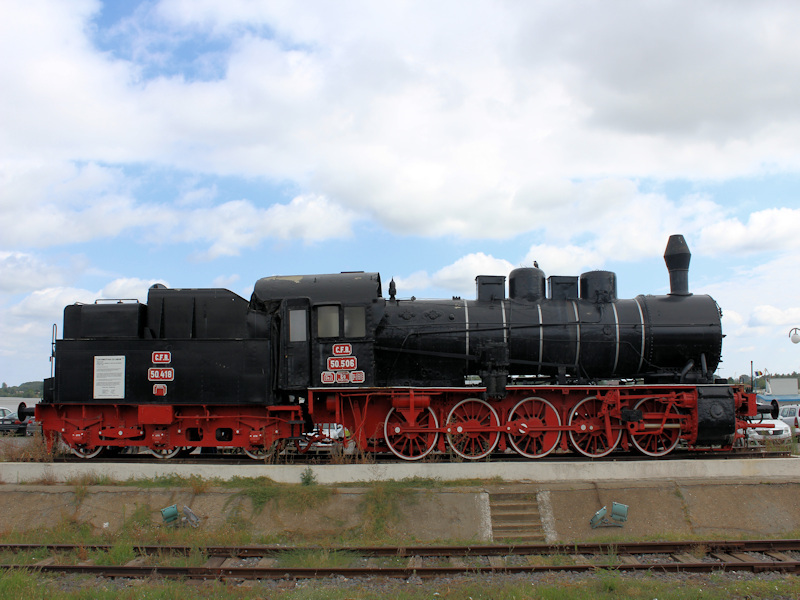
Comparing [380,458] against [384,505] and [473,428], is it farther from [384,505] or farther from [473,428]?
[384,505]

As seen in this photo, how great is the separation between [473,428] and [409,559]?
422 centimetres

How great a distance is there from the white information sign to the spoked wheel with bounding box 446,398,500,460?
709 cm

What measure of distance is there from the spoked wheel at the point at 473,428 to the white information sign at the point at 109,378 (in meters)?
7.09

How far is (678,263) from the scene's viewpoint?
43.9 ft

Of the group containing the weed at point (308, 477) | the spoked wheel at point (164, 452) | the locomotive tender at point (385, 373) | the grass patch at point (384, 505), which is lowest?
the grass patch at point (384, 505)

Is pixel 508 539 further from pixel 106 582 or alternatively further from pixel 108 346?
pixel 108 346

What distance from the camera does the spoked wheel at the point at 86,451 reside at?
42.4 feet

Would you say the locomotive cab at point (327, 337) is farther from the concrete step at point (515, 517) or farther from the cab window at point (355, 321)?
the concrete step at point (515, 517)

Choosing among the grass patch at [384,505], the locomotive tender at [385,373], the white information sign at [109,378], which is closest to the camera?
the grass patch at [384,505]

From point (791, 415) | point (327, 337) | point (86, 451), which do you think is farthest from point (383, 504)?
point (791, 415)

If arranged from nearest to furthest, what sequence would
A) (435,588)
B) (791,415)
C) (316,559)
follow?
(435,588)
(316,559)
(791,415)

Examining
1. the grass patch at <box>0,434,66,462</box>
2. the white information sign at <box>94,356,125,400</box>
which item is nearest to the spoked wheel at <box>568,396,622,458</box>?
the white information sign at <box>94,356,125,400</box>

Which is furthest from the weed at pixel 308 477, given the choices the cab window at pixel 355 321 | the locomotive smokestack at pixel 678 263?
the locomotive smokestack at pixel 678 263

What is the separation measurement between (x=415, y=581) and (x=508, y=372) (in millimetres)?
6012
